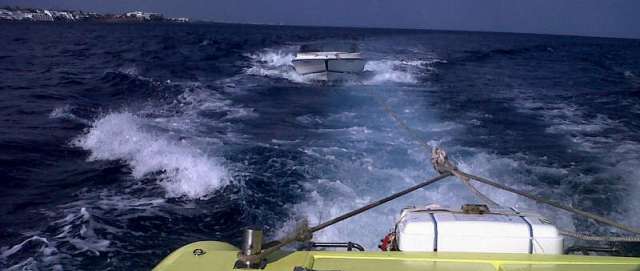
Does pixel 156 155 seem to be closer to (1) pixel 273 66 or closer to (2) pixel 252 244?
(2) pixel 252 244

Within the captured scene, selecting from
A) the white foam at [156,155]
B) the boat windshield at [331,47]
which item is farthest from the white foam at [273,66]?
the white foam at [156,155]

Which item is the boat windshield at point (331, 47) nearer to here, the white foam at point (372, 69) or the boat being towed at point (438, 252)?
the white foam at point (372, 69)

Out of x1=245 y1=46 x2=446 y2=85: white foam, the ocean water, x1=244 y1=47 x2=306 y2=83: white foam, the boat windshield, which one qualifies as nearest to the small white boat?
x1=245 y1=46 x2=446 y2=85: white foam

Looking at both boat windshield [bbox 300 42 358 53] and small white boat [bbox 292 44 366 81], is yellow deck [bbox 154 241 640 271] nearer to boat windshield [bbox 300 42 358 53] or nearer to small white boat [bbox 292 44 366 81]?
small white boat [bbox 292 44 366 81]

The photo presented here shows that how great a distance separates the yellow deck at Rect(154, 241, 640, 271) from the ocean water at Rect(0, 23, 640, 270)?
7.34 feet

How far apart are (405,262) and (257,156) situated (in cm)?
537

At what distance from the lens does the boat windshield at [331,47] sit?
1845 centimetres

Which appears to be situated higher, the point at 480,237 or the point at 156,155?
the point at 156,155

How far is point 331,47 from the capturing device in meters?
18.5

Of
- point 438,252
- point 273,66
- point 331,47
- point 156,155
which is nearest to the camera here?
point 438,252

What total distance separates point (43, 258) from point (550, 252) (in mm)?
4147

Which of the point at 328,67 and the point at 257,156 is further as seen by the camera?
the point at 328,67

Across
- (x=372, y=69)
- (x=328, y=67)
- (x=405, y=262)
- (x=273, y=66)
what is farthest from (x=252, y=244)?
(x=273, y=66)

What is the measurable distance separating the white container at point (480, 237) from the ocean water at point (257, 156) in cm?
232
